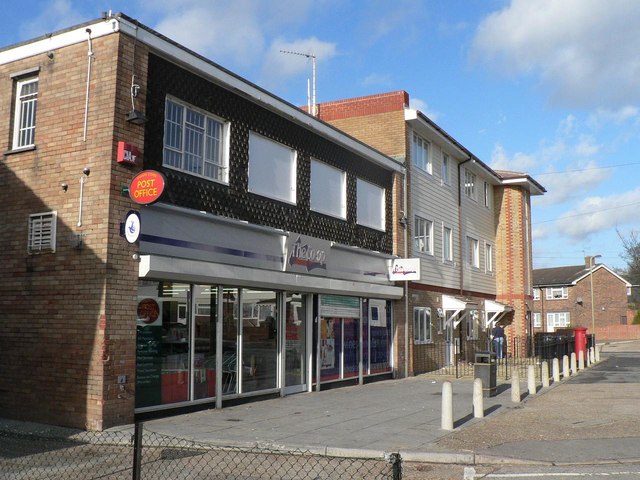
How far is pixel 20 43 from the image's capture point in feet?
40.9

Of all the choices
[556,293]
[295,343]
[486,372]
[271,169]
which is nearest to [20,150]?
[271,169]

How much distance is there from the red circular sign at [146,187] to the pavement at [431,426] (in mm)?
3650

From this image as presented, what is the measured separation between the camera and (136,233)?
10867mm

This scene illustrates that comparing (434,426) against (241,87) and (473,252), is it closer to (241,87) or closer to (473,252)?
(241,87)

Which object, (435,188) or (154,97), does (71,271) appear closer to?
(154,97)

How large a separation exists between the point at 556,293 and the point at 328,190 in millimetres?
58071

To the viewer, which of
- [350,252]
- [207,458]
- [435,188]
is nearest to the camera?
[207,458]

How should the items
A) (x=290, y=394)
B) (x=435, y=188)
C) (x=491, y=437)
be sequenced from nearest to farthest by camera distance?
(x=491, y=437) < (x=290, y=394) < (x=435, y=188)

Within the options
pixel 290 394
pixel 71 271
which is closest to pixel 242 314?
pixel 290 394

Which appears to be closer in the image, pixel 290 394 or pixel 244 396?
pixel 244 396

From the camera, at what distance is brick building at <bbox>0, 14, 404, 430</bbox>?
10.9 metres

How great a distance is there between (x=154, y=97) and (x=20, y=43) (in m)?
2.87

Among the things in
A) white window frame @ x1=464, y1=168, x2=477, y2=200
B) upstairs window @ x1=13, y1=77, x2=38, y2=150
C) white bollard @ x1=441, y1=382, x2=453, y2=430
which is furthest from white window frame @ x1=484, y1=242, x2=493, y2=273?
upstairs window @ x1=13, y1=77, x2=38, y2=150

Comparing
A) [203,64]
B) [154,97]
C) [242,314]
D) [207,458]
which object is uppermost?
[203,64]
